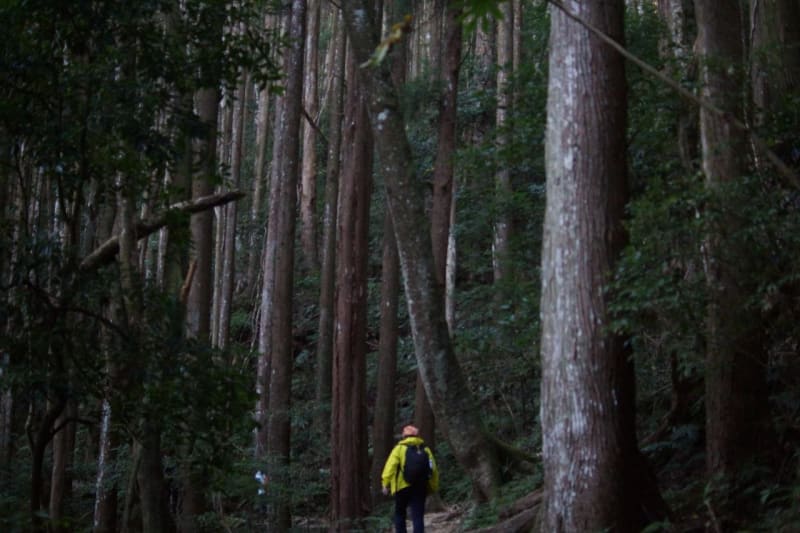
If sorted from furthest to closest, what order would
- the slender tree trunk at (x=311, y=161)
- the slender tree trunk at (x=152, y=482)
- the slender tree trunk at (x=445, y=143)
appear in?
the slender tree trunk at (x=311, y=161), the slender tree trunk at (x=445, y=143), the slender tree trunk at (x=152, y=482)

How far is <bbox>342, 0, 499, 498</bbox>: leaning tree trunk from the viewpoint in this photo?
37.8 feet

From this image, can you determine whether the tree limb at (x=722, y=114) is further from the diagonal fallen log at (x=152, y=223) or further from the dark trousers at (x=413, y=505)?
the dark trousers at (x=413, y=505)

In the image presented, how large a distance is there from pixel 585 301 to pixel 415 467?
493 centimetres

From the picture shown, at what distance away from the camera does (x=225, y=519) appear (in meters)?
16.1

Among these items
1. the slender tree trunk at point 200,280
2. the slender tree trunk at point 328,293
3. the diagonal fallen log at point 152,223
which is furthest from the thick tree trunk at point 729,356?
the slender tree trunk at point 328,293

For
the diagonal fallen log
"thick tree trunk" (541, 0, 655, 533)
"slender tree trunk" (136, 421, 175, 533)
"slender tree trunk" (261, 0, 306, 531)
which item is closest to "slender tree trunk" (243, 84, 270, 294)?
"slender tree trunk" (261, 0, 306, 531)

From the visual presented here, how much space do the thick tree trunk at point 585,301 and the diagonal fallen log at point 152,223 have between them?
3.00 m

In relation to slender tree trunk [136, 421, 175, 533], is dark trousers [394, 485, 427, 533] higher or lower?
lower

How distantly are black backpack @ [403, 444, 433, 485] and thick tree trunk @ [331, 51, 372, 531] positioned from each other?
3146 millimetres

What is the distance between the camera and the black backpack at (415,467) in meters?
12.3

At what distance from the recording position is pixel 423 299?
1152 centimetres

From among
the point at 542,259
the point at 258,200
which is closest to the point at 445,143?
the point at 542,259

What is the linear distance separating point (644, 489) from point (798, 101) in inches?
153

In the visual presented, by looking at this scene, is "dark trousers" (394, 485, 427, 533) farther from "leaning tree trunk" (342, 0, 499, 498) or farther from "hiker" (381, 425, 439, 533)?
"leaning tree trunk" (342, 0, 499, 498)
